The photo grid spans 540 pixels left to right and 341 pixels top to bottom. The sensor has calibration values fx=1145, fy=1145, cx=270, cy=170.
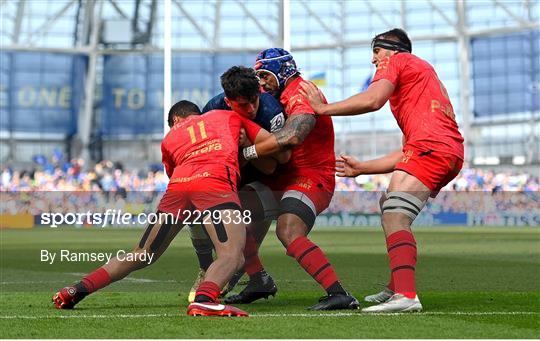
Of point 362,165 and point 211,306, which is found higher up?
point 362,165

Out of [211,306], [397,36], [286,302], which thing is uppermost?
[397,36]

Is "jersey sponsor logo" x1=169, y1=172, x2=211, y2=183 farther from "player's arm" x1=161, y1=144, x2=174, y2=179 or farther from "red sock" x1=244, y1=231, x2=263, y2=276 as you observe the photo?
"red sock" x1=244, y1=231, x2=263, y2=276

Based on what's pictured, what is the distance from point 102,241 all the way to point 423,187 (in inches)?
310

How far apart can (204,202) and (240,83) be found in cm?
87

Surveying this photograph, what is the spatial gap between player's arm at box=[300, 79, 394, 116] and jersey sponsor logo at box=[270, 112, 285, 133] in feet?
1.02

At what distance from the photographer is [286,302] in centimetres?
892

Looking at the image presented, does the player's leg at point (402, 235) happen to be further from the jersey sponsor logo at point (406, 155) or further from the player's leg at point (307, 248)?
the player's leg at point (307, 248)

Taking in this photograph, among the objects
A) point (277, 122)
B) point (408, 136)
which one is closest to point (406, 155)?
point (408, 136)

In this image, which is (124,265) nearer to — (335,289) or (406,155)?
(335,289)

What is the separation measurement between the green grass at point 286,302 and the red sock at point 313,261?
290 millimetres

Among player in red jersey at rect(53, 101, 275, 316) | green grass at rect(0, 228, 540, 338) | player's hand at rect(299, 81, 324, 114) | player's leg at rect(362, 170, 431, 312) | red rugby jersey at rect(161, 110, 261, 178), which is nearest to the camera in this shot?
green grass at rect(0, 228, 540, 338)

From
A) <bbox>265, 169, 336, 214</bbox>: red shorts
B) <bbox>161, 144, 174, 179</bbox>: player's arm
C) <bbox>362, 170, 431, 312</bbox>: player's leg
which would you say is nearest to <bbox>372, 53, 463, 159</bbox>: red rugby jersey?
<bbox>362, 170, 431, 312</bbox>: player's leg

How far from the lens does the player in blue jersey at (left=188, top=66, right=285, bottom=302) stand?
8.01 meters

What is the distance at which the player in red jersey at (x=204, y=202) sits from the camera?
764cm
